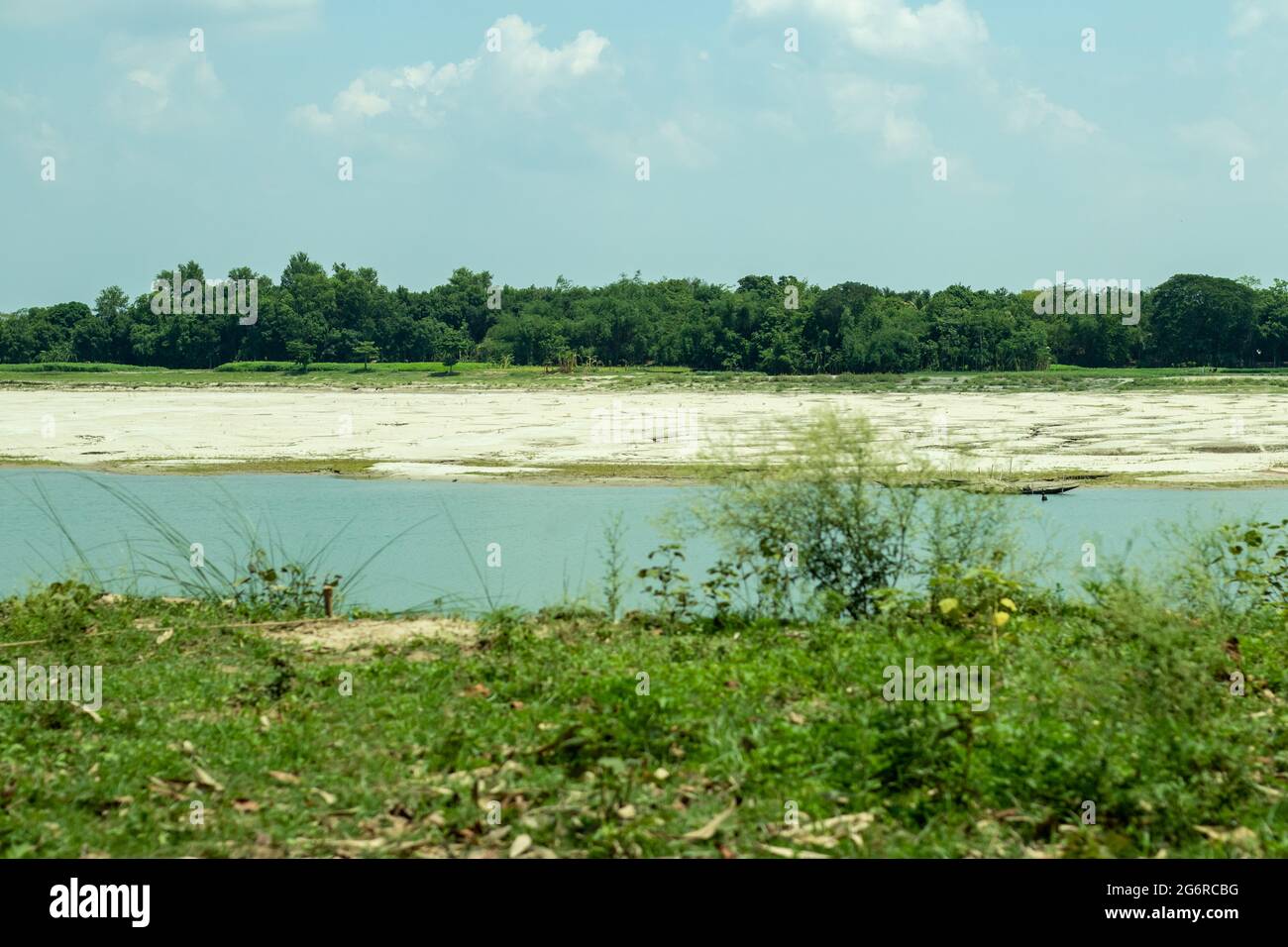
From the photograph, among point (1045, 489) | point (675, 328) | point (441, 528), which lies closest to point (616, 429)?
point (1045, 489)

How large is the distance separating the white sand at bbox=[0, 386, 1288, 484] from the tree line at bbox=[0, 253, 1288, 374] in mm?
23246

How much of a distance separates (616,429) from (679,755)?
3266 cm

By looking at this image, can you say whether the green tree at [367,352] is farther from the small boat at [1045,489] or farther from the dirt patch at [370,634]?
the dirt patch at [370,634]

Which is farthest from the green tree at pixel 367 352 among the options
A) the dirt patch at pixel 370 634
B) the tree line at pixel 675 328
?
the dirt patch at pixel 370 634

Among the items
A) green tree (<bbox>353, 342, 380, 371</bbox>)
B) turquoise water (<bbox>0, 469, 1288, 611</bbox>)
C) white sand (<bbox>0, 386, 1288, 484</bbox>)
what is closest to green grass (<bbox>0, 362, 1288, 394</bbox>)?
green tree (<bbox>353, 342, 380, 371</bbox>)

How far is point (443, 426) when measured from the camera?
41844mm

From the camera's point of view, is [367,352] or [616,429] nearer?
[616,429]

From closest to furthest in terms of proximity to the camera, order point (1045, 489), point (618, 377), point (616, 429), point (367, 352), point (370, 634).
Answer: point (370, 634) → point (1045, 489) → point (616, 429) → point (618, 377) → point (367, 352)

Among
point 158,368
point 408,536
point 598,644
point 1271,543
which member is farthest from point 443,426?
point 158,368

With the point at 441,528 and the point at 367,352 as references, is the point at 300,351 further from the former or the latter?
the point at 441,528

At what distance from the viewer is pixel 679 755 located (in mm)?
7105

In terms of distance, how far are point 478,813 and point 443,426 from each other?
3607cm

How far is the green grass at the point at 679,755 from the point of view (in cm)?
611
